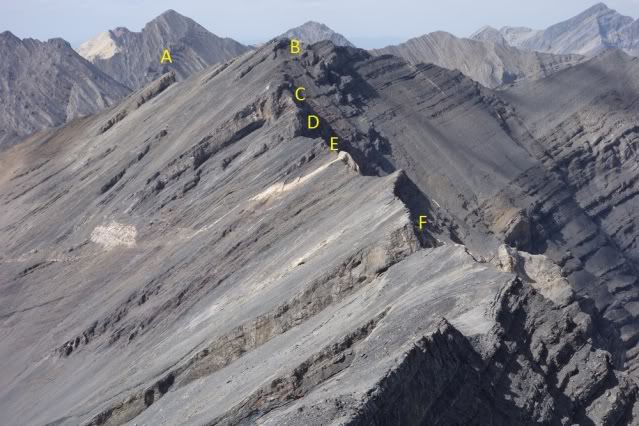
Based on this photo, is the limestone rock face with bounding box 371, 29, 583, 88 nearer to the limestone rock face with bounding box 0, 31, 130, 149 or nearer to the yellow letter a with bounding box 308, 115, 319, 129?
the limestone rock face with bounding box 0, 31, 130, 149

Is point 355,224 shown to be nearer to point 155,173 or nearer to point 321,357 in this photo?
point 321,357

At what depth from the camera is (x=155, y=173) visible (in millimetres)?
40938

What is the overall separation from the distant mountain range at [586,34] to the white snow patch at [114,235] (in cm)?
14128

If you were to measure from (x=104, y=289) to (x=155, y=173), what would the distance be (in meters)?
6.87

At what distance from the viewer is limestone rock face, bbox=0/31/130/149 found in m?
92.2

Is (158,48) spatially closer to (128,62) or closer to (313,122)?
(128,62)

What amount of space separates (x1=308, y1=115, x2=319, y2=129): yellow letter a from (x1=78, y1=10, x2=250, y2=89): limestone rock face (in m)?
71.1

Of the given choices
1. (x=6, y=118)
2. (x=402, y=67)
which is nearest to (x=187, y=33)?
(x=6, y=118)

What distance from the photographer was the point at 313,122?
41.6 m

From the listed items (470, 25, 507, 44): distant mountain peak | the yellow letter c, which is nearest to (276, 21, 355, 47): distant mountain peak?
(470, 25, 507, 44): distant mountain peak

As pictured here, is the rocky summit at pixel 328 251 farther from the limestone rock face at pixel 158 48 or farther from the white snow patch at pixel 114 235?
the limestone rock face at pixel 158 48

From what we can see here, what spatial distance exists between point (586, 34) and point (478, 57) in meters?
79.7

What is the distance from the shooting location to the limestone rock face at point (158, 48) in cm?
11338

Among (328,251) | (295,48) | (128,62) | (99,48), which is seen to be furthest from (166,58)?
(328,251)
